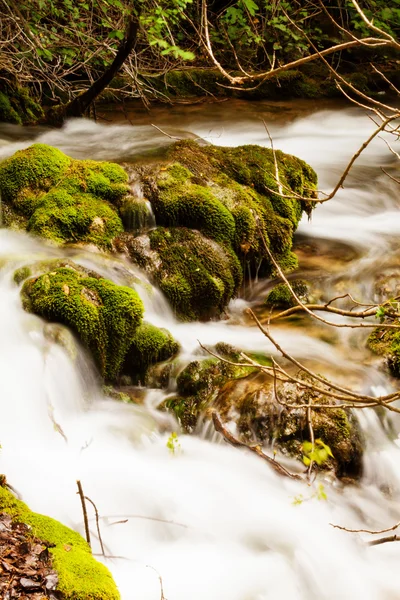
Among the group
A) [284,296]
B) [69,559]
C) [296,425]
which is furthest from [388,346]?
[69,559]

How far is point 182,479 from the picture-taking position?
4.02 m

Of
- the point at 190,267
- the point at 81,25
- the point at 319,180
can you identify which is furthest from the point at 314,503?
the point at 81,25

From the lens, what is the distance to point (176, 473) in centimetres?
406

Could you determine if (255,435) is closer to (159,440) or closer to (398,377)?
(159,440)

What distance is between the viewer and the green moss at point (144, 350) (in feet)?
16.2

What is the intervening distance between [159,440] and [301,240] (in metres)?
3.72

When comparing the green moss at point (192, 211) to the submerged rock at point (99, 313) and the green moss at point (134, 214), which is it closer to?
the green moss at point (134, 214)

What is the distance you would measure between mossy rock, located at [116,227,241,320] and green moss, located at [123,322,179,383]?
0.60 m

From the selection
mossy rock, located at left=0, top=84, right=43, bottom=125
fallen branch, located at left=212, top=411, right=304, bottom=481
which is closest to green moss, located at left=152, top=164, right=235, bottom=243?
fallen branch, located at left=212, top=411, right=304, bottom=481

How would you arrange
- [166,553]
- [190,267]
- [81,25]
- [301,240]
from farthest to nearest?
[81,25], [301,240], [190,267], [166,553]

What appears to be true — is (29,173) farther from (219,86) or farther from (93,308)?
(219,86)

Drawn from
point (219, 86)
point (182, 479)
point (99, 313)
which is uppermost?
point (219, 86)

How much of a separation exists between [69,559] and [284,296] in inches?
152

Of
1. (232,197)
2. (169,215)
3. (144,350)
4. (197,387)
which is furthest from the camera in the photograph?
(232,197)
